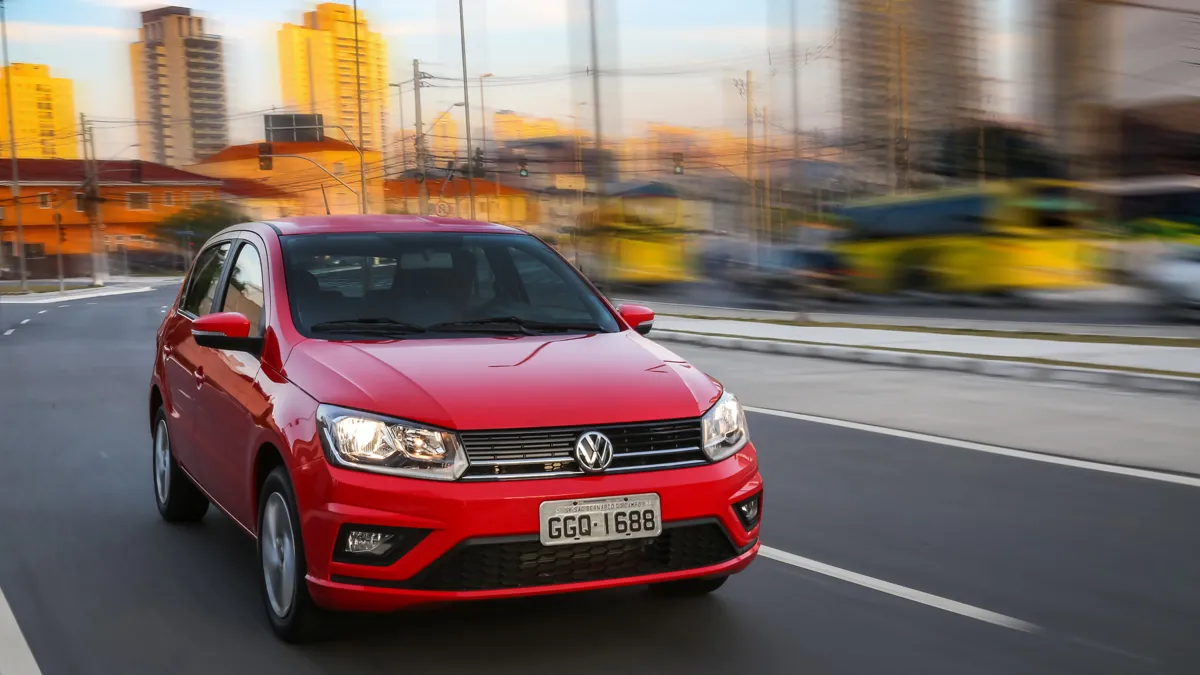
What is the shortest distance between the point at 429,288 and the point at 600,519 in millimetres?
1586

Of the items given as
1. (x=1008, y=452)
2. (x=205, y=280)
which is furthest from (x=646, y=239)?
(x=205, y=280)

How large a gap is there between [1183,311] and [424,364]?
18.2 metres

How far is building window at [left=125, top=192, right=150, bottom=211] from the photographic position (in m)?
109

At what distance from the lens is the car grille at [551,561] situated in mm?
4082

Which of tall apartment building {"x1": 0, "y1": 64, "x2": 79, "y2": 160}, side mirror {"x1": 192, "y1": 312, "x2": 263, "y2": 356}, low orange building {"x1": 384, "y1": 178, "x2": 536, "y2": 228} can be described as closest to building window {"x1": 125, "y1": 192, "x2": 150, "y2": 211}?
low orange building {"x1": 384, "y1": 178, "x2": 536, "y2": 228}

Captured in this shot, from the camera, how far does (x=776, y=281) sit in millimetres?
32812

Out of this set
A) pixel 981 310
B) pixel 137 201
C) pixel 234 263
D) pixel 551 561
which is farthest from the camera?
pixel 137 201

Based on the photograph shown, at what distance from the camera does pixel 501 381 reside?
4375 millimetres

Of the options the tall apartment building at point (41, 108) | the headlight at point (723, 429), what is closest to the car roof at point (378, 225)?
the headlight at point (723, 429)

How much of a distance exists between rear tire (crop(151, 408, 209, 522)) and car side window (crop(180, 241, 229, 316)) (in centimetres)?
59

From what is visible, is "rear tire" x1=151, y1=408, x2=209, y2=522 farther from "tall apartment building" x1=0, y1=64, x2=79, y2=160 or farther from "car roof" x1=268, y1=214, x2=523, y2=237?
Result: "tall apartment building" x1=0, y1=64, x2=79, y2=160

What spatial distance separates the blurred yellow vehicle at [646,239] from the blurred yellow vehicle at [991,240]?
35.3 feet

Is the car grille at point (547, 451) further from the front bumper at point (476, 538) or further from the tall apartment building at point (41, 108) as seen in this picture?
the tall apartment building at point (41, 108)

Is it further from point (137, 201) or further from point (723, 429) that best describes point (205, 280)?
point (137, 201)
